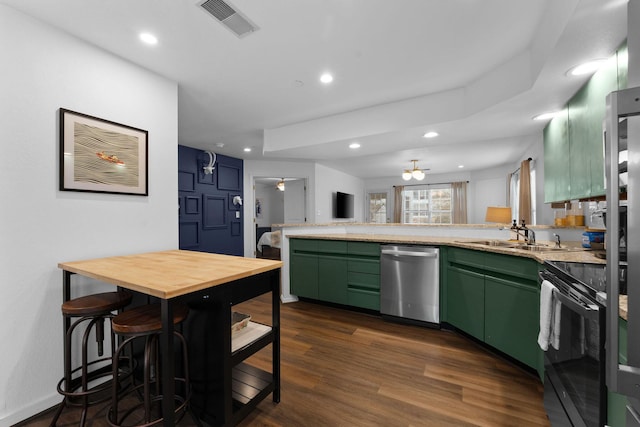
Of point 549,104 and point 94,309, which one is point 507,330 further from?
point 94,309

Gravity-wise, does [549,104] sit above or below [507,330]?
above

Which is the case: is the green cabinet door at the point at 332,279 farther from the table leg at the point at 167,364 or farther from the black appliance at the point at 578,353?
the table leg at the point at 167,364

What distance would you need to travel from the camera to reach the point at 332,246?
3.41 m

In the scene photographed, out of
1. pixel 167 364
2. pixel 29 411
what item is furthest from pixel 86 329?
pixel 167 364

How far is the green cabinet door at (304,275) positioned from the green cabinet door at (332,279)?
0.25 feet

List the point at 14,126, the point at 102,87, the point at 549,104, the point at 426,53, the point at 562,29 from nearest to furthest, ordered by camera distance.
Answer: the point at 562,29, the point at 14,126, the point at 102,87, the point at 426,53, the point at 549,104

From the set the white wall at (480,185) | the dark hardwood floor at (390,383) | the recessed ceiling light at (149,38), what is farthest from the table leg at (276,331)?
the white wall at (480,185)

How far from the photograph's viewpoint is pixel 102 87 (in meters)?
2.03

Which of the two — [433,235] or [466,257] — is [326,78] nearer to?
[466,257]

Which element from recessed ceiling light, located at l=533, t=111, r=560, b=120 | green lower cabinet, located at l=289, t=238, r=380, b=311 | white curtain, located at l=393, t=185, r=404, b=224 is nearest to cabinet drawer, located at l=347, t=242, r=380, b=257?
green lower cabinet, located at l=289, t=238, r=380, b=311

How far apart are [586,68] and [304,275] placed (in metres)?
3.21

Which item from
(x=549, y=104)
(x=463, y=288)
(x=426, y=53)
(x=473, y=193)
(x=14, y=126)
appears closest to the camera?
(x=14, y=126)

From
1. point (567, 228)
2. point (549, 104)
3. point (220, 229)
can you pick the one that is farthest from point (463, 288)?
point (220, 229)

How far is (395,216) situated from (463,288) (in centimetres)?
613
